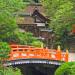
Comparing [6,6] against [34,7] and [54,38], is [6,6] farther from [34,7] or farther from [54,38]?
[34,7]

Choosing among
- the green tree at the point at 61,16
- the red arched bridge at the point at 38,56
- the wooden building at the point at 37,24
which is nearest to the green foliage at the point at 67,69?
the red arched bridge at the point at 38,56

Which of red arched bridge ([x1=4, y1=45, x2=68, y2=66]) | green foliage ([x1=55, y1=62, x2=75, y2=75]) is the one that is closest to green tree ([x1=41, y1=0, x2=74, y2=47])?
red arched bridge ([x1=4, y1=45, x2=68, y2=66])

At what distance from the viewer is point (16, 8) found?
40125 mm

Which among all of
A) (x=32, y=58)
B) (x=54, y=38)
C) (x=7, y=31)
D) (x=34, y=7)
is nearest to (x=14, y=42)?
(x=7, y=31)

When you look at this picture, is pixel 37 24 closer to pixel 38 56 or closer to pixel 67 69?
pixel 38 56

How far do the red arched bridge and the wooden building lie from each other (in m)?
17.2

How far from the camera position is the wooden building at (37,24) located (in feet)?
179

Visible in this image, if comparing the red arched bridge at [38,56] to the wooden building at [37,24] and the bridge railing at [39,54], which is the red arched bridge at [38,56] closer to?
the bridge railing at [39,54]

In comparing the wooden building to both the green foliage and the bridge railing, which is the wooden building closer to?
the bridge railing

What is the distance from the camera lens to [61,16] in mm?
43062

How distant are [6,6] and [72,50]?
13.5m

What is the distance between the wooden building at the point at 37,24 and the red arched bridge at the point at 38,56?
17232 mm

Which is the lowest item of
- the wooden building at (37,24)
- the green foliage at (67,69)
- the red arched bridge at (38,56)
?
the wooden building at (37,24)

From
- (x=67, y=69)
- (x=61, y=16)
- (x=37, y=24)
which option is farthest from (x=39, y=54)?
(x=37, y=24)
